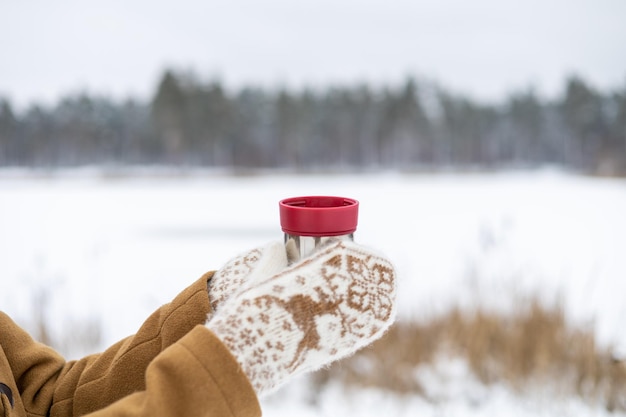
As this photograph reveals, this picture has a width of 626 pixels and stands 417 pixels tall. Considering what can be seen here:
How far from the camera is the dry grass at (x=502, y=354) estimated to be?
1.60m

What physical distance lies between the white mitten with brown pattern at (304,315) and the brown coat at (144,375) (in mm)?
29

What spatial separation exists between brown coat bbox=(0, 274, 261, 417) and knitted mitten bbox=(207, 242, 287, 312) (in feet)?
0.06

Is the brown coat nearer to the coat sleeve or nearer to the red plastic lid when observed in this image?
the coat sleeve

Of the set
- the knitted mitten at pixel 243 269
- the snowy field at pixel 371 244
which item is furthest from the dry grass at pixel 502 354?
the knitted mitten at pixel 243 269

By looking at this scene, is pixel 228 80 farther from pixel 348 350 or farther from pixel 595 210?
pixel 348 350

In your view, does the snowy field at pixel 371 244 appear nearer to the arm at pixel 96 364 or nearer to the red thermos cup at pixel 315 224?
the red thermos cup at pixel 315 224

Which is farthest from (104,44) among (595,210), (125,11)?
(595,210)

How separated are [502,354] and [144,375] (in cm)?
153

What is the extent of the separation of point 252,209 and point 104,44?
217cm

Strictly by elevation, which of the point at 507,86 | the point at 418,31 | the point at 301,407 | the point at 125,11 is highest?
the point at 125,11

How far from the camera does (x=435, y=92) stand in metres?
6.11

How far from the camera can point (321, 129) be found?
5.83m

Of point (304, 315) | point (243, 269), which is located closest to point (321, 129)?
point (243, 269)

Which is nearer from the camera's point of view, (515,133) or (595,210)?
(595,210)
